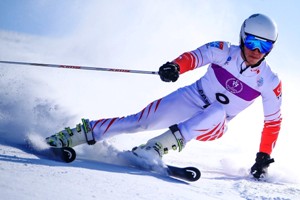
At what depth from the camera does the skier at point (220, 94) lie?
3926mm

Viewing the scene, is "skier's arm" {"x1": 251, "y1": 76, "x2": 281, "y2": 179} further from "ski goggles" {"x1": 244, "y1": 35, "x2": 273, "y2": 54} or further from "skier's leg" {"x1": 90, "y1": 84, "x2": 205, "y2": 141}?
Answer: "skier's leg" {"x1": 90, "y1": 84, "x2": 205, "y2": 141}

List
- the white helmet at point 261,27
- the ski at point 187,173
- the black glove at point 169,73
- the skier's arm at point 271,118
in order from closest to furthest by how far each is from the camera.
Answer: the ski at point 187,173, the black glove at point 169,73, the white helmet at point 261,27, the skier's arm at point 271,118

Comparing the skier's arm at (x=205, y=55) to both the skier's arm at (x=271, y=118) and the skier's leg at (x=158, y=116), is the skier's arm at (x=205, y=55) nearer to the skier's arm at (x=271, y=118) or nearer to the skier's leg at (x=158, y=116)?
the skier's leg at (x=158, y=116)

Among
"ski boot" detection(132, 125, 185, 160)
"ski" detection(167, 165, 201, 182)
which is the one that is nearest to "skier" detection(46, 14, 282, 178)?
"ski boot" detection(132, 125, 185, 160)

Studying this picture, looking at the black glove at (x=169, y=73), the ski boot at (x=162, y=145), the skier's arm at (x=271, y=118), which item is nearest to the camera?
the ski boot at (x=162, y=145)

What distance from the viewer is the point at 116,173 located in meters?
2.89

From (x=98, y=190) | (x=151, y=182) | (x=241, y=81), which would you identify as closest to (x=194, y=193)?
(x=151, y=182)

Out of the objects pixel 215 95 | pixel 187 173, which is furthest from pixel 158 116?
pixel 187 173

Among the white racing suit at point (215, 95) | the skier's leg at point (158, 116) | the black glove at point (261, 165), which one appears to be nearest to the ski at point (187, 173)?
the white racing suit at point (215, 95)

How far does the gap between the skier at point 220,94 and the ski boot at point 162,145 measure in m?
0.27

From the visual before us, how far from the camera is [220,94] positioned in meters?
4.31

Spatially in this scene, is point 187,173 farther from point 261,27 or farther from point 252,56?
point 261,27

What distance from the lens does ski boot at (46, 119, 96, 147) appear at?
12.3 ft

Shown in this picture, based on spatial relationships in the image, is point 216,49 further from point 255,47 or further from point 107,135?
point 107,135
